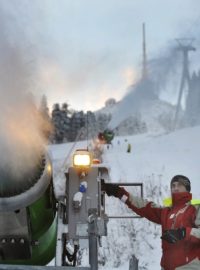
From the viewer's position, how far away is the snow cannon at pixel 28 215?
4.66 m

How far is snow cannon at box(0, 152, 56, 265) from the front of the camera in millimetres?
4660

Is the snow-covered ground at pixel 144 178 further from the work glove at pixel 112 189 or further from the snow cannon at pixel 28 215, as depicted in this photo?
the work glove at pixel 112 189

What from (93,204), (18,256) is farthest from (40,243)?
(93,204)

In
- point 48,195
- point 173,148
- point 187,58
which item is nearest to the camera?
point 48,195

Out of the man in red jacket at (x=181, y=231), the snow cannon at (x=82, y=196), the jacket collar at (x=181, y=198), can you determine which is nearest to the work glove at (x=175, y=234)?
the man in red jacket at (x=181, y=231)

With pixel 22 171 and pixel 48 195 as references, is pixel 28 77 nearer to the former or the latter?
pixel 22 171

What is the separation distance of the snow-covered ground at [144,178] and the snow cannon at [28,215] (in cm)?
38

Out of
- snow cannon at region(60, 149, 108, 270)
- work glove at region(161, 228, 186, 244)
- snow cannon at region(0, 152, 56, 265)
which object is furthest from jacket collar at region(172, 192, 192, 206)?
A: snow cannon at region(0, 152, 56, 265)

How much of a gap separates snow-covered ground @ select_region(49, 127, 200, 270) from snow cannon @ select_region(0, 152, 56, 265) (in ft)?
1.24

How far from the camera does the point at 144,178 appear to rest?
22688mm

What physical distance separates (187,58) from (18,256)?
128ft

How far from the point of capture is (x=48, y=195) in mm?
5379

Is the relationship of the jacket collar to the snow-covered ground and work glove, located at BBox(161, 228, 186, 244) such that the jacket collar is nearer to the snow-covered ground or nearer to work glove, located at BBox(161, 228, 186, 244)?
work glove, located at BBox(161, 228, 186, 244)

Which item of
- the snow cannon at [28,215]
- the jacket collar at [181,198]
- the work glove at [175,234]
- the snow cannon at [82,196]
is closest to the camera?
the snow cannon at [28,215]
